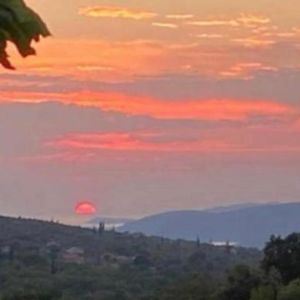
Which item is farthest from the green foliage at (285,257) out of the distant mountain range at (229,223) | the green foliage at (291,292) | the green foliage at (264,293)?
the distant mountain range at (229,223)

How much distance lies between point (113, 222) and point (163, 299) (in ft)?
208

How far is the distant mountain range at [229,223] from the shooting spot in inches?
5123

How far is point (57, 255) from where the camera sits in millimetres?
81625

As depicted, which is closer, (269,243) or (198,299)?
(198,299)

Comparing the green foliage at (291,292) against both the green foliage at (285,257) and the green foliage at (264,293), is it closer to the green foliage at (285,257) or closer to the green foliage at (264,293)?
the green foliage at (264,293)

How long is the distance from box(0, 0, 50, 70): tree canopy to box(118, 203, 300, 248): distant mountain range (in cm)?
12251

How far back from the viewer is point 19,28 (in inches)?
148

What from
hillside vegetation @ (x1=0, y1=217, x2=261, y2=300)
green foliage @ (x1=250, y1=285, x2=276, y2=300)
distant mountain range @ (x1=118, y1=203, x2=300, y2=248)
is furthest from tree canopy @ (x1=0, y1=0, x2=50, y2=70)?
distant mountain range @ (x1=118, y1=203, x2=300, y2=248)

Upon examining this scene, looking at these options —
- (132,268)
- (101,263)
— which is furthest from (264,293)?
(101,263)

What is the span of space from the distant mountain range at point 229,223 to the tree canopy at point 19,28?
12251 cm

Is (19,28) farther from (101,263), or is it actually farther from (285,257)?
(101,263)

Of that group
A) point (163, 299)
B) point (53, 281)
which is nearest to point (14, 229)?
point (53, 281)

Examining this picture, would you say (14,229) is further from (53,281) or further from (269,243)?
(269,243)

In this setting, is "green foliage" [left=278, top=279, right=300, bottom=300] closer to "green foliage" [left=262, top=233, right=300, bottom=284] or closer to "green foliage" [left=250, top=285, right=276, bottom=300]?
"green foliage" [left=250, top=285, right=276, bottom=300]
